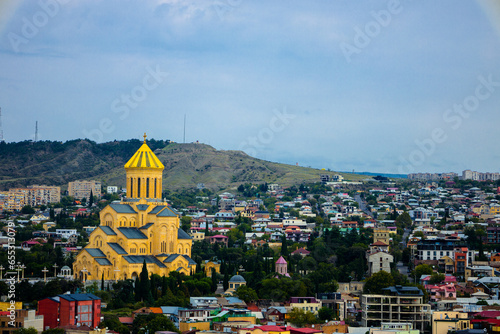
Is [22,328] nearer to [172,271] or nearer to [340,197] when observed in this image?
[172,271]

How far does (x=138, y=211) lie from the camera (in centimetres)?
7262

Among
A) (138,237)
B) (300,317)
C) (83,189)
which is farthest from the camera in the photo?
(83,189)

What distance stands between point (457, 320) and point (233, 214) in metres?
71.0

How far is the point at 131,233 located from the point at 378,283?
767 inches

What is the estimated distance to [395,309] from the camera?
59500 mm

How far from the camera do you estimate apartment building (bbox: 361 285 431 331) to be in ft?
192

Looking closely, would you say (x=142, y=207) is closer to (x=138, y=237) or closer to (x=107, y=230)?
(x=138, y=237)

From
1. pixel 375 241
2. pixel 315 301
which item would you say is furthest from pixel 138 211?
pixel 375 241

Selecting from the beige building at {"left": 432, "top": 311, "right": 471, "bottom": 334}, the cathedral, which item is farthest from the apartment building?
the cathedral

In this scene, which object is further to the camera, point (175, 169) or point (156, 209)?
point (175, 169)

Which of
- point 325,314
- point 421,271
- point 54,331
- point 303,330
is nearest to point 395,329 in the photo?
point 303,330

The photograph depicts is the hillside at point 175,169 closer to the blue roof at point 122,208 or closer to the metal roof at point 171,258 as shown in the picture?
the blue roof at point 122,208

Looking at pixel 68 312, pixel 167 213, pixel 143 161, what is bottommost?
pixel 68 312

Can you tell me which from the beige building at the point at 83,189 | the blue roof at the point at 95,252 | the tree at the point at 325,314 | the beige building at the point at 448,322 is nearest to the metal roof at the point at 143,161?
the blue roof at the point at 95,252
